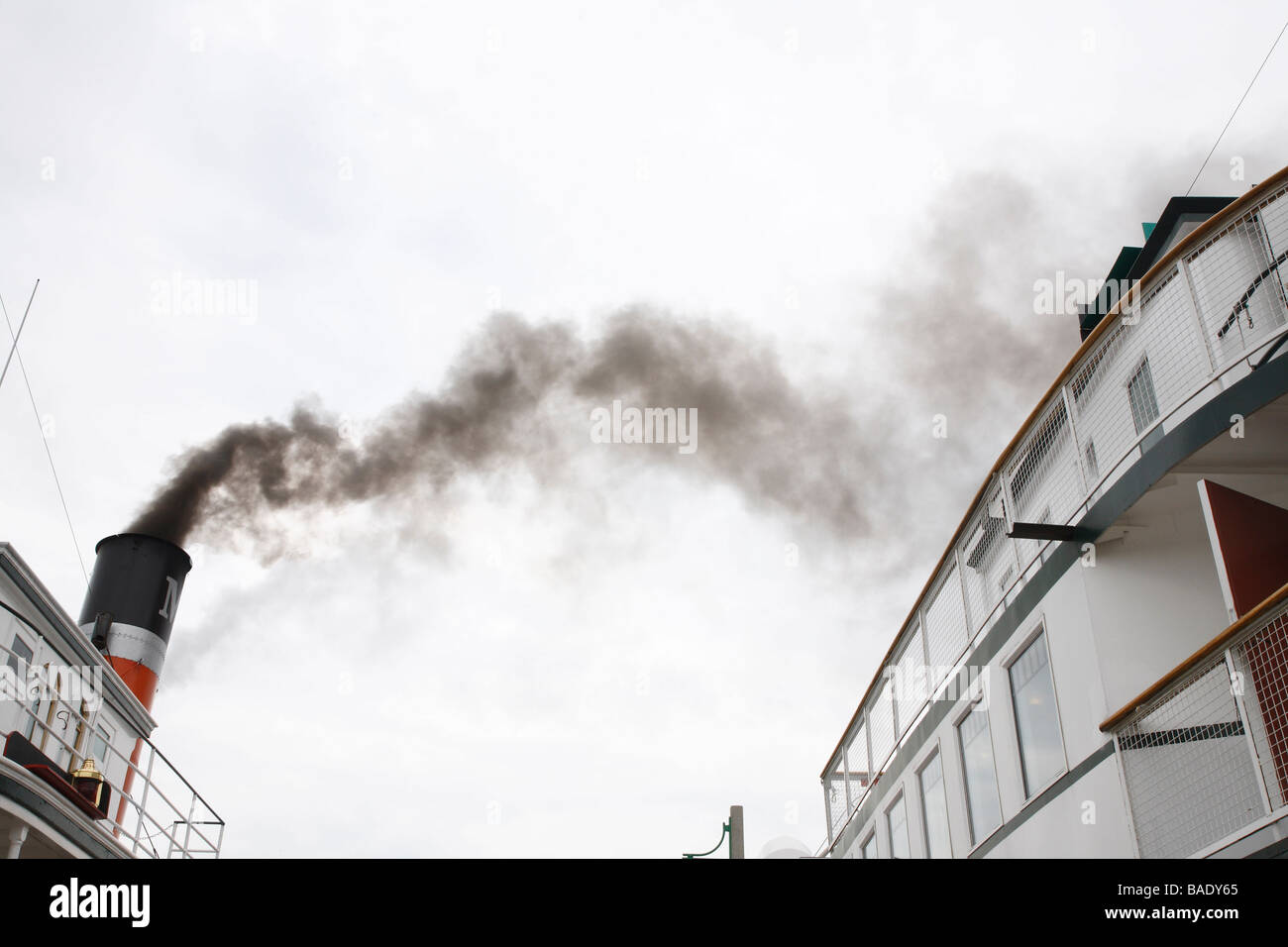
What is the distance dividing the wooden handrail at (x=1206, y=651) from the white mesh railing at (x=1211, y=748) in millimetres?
32

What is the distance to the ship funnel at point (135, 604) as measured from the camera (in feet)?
58.4

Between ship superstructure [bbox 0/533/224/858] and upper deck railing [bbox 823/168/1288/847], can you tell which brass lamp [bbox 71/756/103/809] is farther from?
upper deck railing [bbox 823/168/1288/847]

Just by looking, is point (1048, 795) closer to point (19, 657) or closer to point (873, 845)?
point (873, 845)

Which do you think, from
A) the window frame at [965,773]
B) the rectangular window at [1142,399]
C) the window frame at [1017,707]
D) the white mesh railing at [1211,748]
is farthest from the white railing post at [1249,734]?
the rectangular window at [1142,399]

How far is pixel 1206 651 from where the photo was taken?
6234 mm

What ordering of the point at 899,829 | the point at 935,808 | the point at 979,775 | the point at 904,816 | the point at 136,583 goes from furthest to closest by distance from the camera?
the point at 136,583 < the point at 899,829 < the point at 904,816 < the point at 935,808 < the point at 979,775

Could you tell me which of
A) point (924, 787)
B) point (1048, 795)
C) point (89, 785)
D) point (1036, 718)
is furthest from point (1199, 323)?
point (89, 785)

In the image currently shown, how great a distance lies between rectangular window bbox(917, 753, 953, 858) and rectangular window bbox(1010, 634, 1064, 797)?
2522mm

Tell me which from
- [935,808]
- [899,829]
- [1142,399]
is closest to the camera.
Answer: [935,808]

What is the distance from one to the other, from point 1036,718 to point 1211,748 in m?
2.60

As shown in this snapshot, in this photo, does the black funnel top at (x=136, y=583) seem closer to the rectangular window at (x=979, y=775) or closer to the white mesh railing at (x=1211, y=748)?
the rectangular window at (x=979, y=775)

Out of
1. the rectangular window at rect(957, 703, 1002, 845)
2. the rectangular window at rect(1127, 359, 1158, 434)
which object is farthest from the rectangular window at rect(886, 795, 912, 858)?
the rectangular window at rect(1127, 359, 1158, 434)
